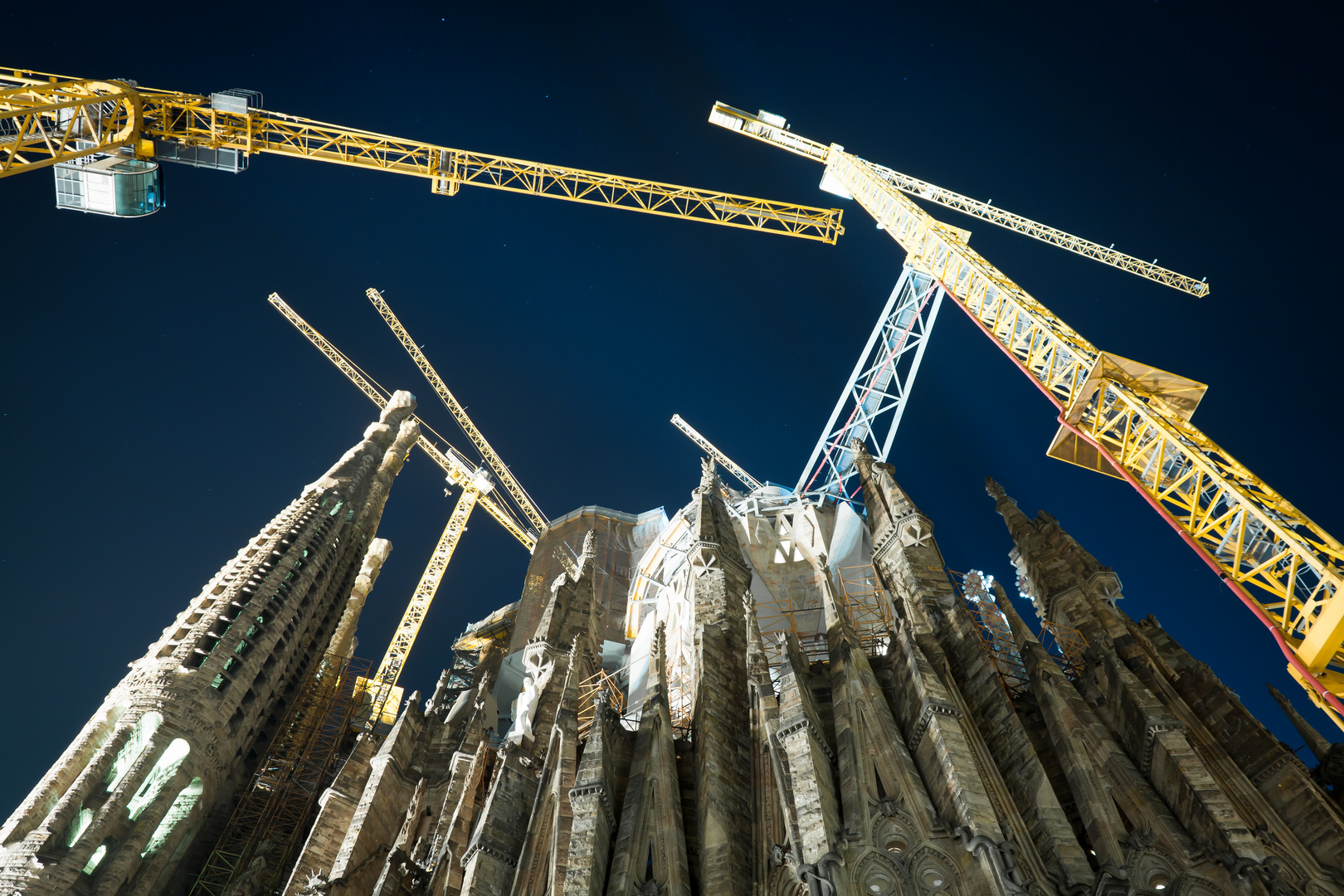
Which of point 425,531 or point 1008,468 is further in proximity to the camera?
point 425,531

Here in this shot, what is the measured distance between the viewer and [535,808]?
15219 mm

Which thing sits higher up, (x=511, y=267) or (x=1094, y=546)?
(x=511, y=267)

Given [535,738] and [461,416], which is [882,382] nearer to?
[535,738]

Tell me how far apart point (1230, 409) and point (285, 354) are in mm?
62217

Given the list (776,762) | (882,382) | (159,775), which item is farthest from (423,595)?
(776,762)

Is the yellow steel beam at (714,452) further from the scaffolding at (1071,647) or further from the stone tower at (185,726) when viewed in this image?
the scaffolding at (1071,647)

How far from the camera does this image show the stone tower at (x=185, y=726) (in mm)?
22500

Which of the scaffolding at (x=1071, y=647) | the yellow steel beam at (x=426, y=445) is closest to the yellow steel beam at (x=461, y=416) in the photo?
the yellow steel beam at (x=426, y=445)

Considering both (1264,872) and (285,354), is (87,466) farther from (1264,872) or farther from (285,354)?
(1264,872)

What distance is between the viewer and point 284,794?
28703 millimetres

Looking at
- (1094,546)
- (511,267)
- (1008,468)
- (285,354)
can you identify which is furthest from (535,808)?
(285,354)

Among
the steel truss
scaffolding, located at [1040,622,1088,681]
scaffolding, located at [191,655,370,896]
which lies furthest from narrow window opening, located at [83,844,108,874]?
the steel truss

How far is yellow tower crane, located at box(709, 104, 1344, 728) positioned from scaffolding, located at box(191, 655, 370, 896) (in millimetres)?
24877

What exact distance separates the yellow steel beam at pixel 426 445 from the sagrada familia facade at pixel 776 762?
38.2 meters
